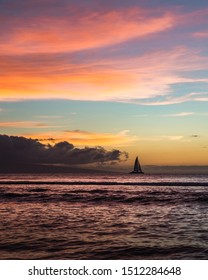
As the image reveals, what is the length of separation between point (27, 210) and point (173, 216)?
679 centimetres

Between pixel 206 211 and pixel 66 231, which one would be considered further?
pixel 206 211

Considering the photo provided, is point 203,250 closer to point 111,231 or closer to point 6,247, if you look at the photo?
point 111,231

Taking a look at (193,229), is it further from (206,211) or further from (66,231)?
(206,211)

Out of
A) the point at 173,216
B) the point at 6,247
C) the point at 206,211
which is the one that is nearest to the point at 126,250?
the point at 6,247
